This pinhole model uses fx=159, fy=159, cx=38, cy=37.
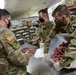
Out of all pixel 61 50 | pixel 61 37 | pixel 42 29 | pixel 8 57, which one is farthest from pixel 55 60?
pixel 42 29

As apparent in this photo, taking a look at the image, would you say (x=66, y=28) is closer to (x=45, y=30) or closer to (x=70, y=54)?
(x=70, y=54)

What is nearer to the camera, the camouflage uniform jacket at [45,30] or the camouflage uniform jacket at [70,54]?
the camouflage uniform jacket at [70,54]

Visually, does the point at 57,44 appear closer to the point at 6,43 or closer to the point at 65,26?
the point at 65,26

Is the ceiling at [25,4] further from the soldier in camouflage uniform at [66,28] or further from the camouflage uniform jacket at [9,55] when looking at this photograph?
the camouflage uniform jacket at [9,55]

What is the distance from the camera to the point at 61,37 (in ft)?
6.01

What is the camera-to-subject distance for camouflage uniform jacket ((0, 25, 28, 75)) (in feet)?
5.56

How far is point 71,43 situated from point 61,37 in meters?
0.25

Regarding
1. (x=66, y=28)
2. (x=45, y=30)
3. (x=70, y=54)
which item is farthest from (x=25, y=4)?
(x=70, y=54)

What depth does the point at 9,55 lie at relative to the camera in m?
1.70

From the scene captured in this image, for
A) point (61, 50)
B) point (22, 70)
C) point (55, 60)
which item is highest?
point (61, 50)

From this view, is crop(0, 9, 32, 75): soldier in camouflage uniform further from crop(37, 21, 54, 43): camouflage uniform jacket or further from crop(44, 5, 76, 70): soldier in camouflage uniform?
crop(37, 21, 54, 43): camouflage uniform jacket

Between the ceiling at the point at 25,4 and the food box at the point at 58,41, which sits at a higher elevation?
the food box at the point at 58,41

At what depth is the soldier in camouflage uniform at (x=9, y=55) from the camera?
1695 mm

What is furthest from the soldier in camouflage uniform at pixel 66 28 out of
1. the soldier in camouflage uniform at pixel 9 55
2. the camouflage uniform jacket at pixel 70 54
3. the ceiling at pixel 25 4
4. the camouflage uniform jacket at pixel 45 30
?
the ceiling at pixel 25 4
